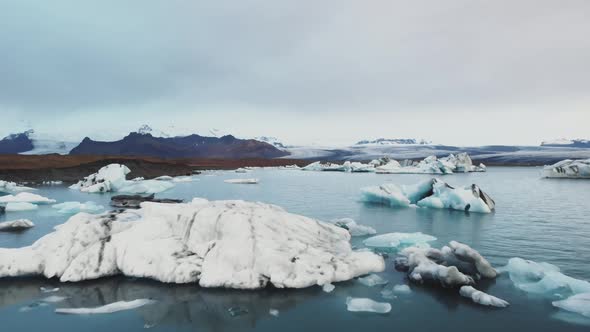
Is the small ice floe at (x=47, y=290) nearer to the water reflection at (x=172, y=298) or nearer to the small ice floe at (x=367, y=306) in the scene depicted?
the water reflection at (x=172, y=298)

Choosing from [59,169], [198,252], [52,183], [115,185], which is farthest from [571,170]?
[59,169]

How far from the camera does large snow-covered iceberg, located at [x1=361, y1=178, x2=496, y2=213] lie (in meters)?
18.3

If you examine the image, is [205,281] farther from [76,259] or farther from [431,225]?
[431,225]

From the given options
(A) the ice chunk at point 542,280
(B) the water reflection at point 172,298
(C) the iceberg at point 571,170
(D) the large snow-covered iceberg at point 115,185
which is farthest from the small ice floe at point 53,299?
(C) the iceberg at point 571,170

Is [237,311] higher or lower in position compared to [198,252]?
lower

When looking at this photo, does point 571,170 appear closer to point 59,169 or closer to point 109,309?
point 109,309

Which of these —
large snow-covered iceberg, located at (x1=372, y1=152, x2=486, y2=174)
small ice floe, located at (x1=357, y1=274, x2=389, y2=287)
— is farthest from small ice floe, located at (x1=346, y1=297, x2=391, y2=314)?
large snow-covered iceberg, located at (x1=372, y1=152, x2=486, y2=174)

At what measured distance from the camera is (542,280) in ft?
25.0

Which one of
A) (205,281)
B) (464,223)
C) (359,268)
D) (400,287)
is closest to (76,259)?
(205,281)

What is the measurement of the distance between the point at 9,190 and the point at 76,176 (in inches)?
494

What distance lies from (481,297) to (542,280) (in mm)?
1618

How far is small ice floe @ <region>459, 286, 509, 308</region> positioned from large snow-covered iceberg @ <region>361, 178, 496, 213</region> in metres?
11.9

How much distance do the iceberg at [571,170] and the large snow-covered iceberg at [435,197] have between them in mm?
32094

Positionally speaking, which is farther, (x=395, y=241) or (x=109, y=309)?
(x=395, y=241)
